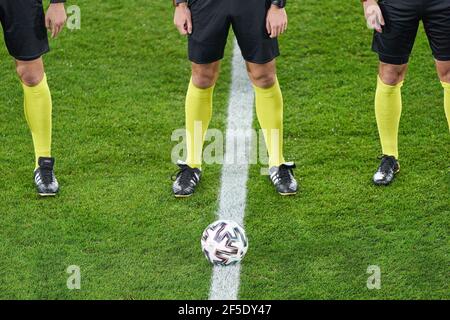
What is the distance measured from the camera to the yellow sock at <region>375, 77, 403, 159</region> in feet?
22.2

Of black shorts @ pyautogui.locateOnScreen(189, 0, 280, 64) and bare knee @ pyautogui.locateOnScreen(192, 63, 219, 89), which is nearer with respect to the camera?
black shorts @ pyautogui.locateOnScreen(189, 0, 280, 64)

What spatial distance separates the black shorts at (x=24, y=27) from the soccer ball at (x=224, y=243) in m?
1.57

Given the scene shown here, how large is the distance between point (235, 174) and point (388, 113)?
1.09 m

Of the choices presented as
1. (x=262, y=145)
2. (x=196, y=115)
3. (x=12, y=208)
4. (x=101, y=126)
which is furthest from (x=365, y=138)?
(x=12, y=208)

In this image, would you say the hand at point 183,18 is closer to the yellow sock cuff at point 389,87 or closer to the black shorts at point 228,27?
the black shorts at point 228,27

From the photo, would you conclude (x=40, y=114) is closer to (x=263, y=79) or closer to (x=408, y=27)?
(x=263, y=79)

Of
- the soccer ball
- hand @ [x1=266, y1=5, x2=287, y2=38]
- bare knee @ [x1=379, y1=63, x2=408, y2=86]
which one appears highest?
hand @ [x1=266, y1=5, x2=287, y2=38]

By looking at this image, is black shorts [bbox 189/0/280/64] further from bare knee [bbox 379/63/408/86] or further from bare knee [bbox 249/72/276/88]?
bare knee [bbox 379/63/408/86]

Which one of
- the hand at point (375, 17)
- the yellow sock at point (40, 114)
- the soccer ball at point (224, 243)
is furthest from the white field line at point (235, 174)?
the hand at point (375, 17)

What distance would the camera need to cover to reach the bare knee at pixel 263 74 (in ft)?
21.4

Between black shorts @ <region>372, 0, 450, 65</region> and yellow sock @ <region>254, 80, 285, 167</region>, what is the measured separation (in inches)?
27.3

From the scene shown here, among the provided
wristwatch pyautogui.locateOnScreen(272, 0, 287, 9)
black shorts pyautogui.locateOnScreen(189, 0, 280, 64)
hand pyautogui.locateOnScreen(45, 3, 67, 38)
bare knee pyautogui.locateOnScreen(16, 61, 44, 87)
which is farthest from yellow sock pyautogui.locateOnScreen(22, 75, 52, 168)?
wristwatch pyautogui.locateOnScreen(272, 0, 287, 9)

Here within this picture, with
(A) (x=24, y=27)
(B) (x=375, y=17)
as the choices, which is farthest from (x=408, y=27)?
(A) (x=24, y=27)
